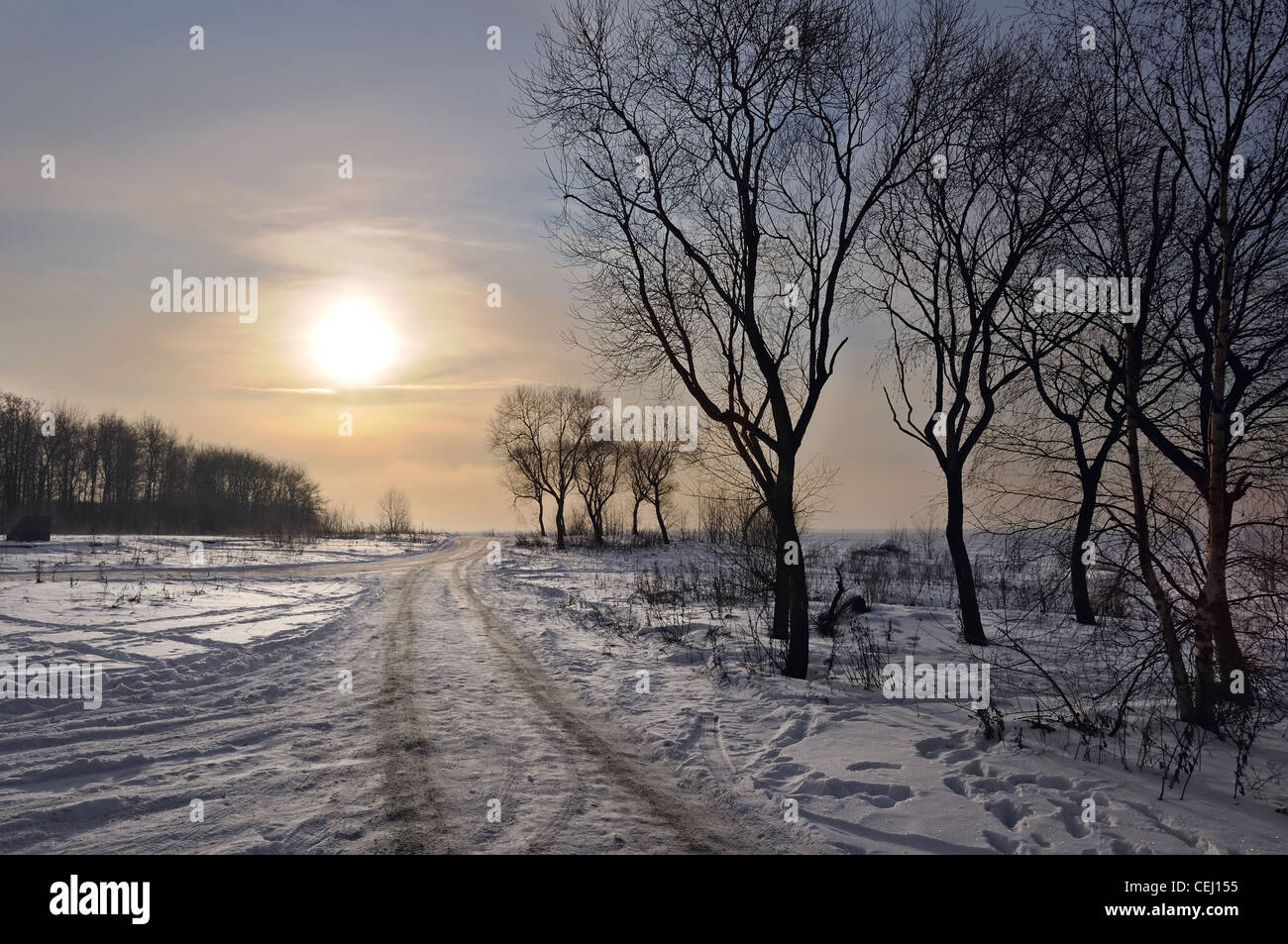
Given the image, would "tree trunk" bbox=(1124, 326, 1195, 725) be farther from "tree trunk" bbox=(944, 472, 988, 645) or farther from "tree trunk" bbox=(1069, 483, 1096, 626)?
"tree trunk" bbox=(944, 472, 988, 645)

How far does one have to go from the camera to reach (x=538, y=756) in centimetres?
676

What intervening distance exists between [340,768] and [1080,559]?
8.59 meters

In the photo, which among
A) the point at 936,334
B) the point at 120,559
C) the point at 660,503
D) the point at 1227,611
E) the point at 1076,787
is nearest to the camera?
the point at 1076,787

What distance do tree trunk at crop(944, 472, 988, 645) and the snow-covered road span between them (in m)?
9.63

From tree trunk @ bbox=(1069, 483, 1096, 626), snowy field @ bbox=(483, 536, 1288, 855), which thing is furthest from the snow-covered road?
tree trunk @ bbox=(1069, 483, 1096, 626)

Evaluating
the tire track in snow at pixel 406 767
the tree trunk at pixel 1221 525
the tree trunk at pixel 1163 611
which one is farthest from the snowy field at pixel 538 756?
the tree trunk at pixel 1221 525

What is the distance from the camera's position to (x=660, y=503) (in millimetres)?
63531

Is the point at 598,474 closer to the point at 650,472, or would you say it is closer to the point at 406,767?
the point at 650,472

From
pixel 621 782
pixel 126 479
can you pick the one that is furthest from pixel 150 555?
pixel 126 479
